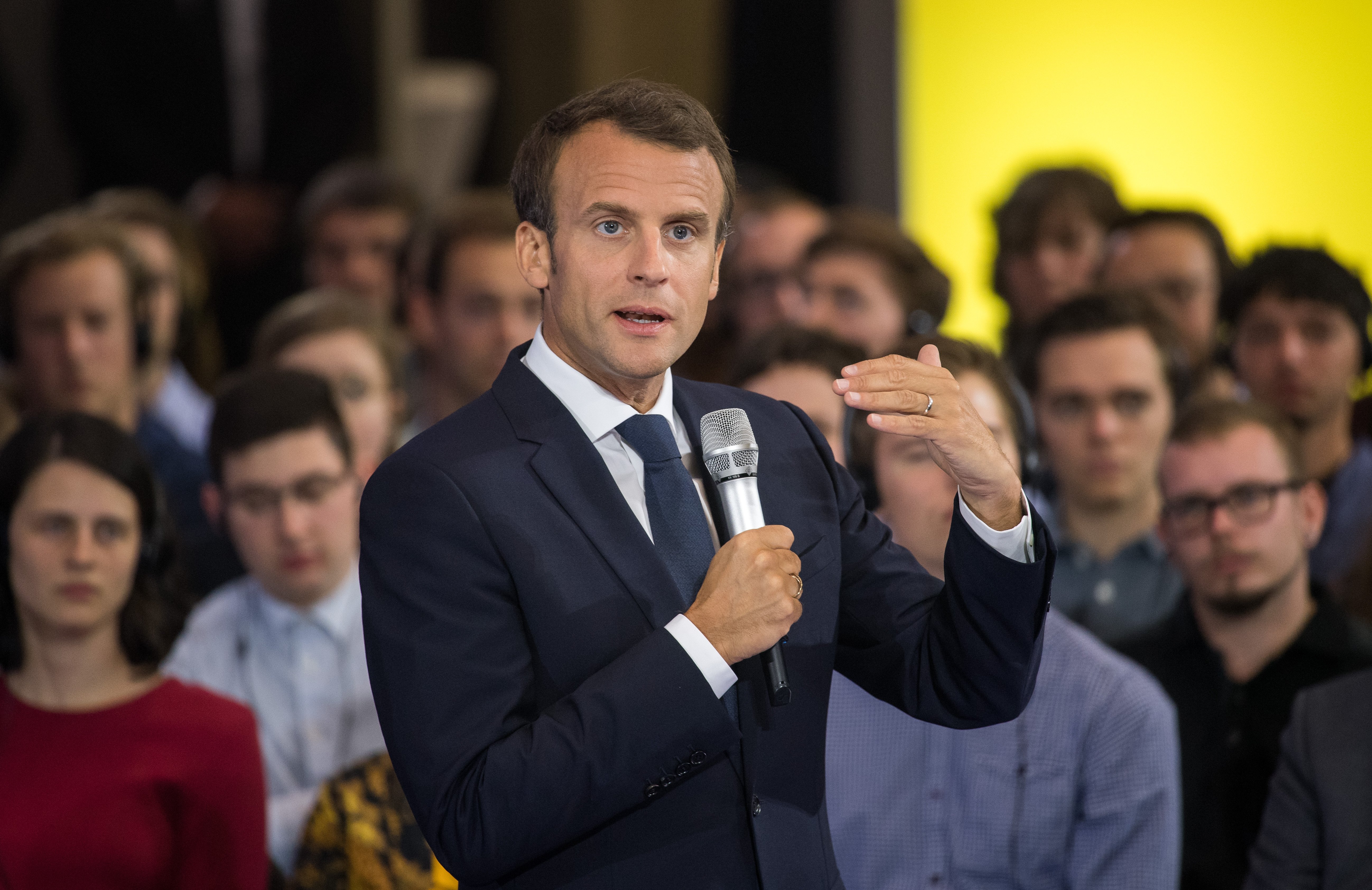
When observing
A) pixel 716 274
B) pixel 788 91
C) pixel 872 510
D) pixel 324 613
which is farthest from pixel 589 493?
pixel 788 91

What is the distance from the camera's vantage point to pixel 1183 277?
Result: 4.52 metres

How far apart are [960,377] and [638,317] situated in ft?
4.29

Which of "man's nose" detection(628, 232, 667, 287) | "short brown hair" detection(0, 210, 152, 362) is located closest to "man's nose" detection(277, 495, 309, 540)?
"short brown hair" detection(0, 210, 152, 362)

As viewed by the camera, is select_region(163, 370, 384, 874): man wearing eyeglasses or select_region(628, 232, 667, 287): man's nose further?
select_region(163, 370, 384, 874): man wearing eyeglasses

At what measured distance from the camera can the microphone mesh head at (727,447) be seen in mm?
1643

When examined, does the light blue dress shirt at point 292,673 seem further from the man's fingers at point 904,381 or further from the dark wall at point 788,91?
the dark wall at point 788,91

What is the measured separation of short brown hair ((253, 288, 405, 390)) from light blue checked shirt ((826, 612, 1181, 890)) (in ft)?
6.29

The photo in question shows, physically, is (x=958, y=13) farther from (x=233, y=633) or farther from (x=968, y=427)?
(x=968, y=427)

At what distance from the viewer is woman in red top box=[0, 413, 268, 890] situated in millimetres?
2555

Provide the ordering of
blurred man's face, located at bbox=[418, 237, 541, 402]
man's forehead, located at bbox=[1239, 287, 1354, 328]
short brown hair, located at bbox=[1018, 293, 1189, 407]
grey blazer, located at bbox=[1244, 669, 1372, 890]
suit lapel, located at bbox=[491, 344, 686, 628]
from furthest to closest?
blurred man's face, located at bbox=[418, 237, 541, 402] < man's forehead, located at bbox=[1239, 287, 1354, 328] < short brown hair, located at bbox=[1018, 293, 1189, 407] < grey blazer, located at bbox=[1244, 669, 1372, 890] < suit lapel, located at bbox=[491, 344, 686, 628]

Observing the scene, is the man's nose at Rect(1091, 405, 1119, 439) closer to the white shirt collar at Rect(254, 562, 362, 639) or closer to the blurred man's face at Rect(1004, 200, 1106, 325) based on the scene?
the blurred man's face at Rect(1004, 200, 1106, 325)

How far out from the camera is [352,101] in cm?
641

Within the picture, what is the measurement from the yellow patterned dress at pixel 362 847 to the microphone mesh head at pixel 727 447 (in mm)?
1302

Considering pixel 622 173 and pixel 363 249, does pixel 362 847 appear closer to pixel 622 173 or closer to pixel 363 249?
pixel 622 173
